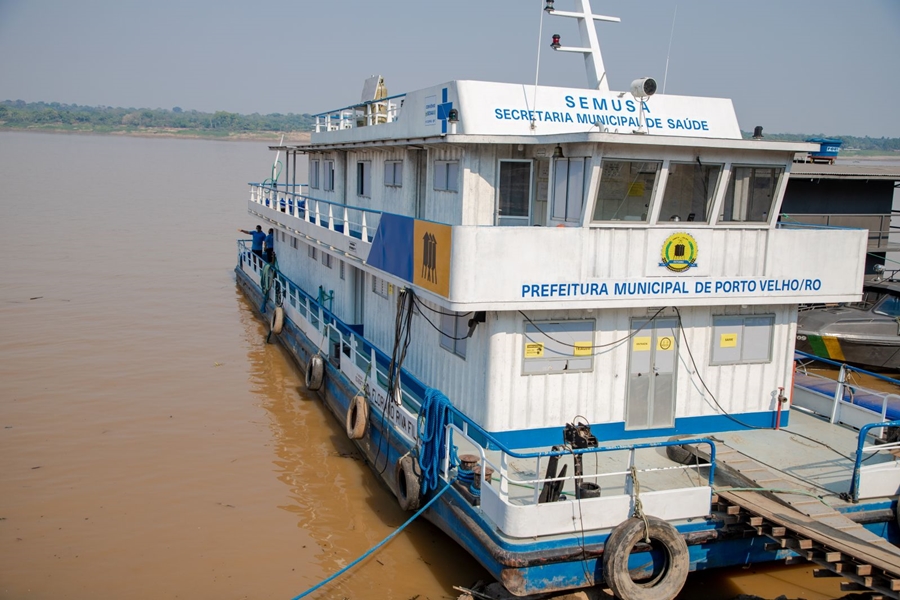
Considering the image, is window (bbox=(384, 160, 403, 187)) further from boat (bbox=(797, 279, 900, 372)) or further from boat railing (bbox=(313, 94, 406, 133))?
boat (bbox=(797, 279, 900, 372))

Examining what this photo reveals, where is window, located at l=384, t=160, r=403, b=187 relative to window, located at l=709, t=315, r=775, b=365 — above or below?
above

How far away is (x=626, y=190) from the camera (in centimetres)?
982

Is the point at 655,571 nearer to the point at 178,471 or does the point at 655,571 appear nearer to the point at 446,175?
the point at 446,175

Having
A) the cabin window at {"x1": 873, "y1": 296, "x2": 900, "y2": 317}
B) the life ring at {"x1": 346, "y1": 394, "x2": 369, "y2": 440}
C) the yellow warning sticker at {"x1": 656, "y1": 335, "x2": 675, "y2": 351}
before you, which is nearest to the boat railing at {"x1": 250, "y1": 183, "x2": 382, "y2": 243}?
the life ring at {"x1": 346, "y1": 394, "x2": 369, "y2": 440}

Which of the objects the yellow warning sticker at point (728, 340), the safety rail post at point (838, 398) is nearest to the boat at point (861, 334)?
the safety rail post at point (838, 398)

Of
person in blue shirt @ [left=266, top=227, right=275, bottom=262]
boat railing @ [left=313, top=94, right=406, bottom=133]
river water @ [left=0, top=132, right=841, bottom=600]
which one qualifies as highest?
boat railing @ [left=313, top=94, right=406, bottom=133]

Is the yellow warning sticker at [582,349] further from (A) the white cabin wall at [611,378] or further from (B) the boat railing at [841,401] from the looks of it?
(B) the boat railing at [841,401]

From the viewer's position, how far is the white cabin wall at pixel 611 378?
9922 millimetres

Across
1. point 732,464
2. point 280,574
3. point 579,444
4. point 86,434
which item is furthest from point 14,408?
point 732,464

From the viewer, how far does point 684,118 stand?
483 inches

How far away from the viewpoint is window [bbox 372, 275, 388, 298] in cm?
1393

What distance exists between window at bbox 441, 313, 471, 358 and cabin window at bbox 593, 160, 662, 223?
2215mm

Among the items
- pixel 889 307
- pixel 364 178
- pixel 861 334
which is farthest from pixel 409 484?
pixel 889 307

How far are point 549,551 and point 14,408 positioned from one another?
39.5ft
